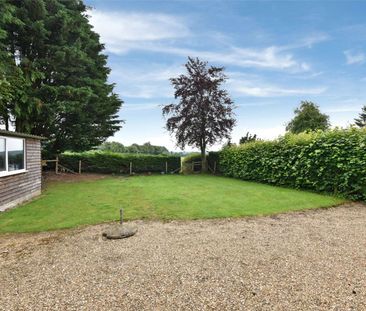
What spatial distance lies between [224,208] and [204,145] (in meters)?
16.3

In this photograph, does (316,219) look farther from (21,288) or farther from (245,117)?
(245,117)

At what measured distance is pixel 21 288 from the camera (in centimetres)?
357

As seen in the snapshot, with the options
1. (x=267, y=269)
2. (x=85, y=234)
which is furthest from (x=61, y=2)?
(x=267, y=269)

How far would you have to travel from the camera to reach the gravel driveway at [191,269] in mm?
3154

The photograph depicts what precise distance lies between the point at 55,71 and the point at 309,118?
31196 millimetres

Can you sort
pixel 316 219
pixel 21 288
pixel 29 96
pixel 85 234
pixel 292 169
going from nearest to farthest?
pixel 21 288
pixel 85 234
pixel 316 219
pixel 292 169
pixel 29 96

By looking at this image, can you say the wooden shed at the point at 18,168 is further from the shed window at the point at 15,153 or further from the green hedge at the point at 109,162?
the green hedge at the point at 109,162

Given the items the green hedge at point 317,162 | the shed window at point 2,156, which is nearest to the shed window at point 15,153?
the shed window at point 2,156

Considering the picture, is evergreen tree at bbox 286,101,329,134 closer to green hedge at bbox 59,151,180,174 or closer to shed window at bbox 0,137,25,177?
green hedge at bbox 59,151,180,174

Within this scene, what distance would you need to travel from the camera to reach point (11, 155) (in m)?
9.66

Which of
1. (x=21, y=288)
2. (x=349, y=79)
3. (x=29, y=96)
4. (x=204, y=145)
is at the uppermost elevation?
(x=349, y=79)

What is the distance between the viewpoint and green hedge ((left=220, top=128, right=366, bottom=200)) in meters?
9.79

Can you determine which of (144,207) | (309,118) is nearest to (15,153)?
(144,207)

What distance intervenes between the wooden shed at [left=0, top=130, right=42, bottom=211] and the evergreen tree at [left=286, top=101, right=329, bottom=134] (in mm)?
31671
